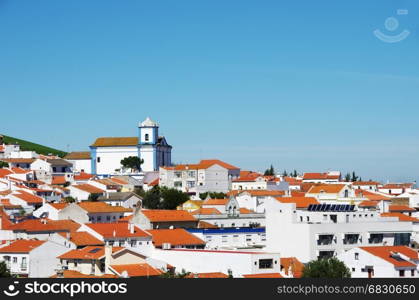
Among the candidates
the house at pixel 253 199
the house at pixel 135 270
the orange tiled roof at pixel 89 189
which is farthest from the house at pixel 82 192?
the house at pixel 135 270

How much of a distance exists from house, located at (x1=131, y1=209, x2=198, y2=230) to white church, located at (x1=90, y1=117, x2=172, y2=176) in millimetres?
39482

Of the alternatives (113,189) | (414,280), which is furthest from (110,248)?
(113,189)

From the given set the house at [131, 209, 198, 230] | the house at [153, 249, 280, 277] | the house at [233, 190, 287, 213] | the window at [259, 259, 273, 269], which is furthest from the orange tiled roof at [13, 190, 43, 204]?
the window at [259, 259, 273, 269]

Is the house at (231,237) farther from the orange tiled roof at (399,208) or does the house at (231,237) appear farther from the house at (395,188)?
the house at (395,188)

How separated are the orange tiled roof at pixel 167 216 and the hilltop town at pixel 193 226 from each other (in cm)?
8

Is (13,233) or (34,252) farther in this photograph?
(13,233)

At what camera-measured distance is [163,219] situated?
5328 cm

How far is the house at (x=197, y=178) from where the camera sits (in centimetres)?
7988

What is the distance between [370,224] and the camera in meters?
47.6

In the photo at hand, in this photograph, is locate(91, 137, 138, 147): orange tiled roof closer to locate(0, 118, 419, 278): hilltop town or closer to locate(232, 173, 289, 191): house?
locate(0, 118, 419, 278): hilltop town

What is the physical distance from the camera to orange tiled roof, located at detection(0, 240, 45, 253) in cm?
4078

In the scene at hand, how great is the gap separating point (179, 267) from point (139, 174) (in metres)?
47.4

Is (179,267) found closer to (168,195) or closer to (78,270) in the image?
(78,270)

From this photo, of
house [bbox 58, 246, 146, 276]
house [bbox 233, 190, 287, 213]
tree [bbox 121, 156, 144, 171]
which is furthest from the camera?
tree [bbox 121, 156, 144, 171]
